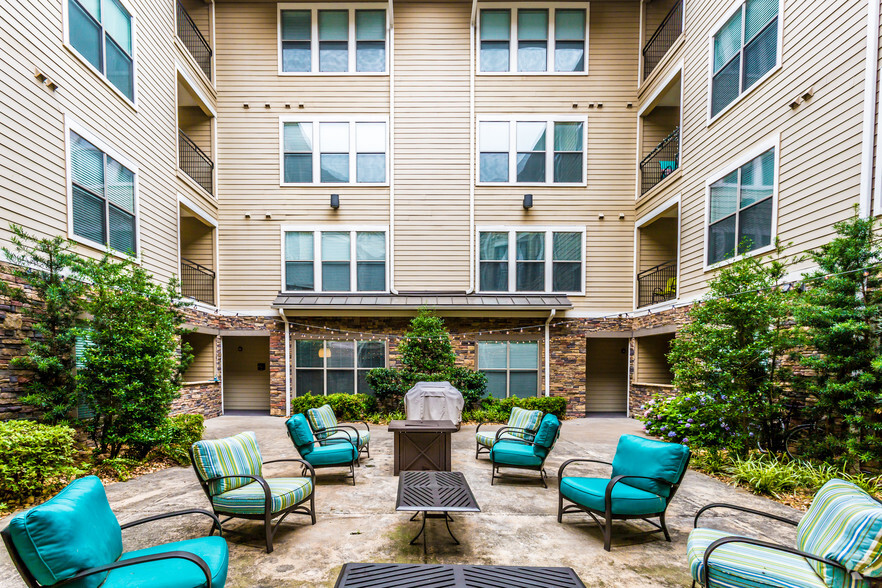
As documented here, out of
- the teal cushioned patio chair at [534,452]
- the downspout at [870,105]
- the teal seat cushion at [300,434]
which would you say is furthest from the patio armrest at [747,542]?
the downspout at [870,105]

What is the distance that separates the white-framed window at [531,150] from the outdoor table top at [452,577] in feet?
31.4

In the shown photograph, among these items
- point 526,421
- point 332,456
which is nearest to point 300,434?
Result: point 332,456

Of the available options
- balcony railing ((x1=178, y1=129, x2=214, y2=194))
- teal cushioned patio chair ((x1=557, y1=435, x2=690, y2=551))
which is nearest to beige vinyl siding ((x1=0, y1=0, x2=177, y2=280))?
balcony railing ((x1=178, y1=129, x2=214, y2=194))

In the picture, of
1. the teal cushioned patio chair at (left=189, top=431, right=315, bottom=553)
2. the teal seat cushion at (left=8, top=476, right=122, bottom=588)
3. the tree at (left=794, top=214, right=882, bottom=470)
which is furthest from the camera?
the tree at (left=794, top=214, right=882, bottom=470)

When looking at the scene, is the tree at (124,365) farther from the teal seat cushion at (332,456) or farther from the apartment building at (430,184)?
the apartment building at (430,184)

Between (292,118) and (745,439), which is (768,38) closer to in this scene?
(745,439)

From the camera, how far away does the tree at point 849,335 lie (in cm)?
433

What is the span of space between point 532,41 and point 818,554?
11948 mm

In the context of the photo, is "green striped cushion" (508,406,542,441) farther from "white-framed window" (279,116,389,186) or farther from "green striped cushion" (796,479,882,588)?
"white-framed window" (279,116,389,186)

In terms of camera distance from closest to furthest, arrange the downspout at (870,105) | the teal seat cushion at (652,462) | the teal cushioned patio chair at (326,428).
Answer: the teal seat cushion at (652,462)
the downspout at (870,105)
the teal cushioned patio chair at (326,428)

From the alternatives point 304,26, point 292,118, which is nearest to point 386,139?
point 292,118

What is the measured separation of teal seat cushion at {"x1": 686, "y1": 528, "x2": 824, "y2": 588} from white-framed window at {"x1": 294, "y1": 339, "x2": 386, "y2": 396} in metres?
8.44

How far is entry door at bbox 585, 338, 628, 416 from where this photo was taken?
37.1 ft

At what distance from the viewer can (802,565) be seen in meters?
2.52
